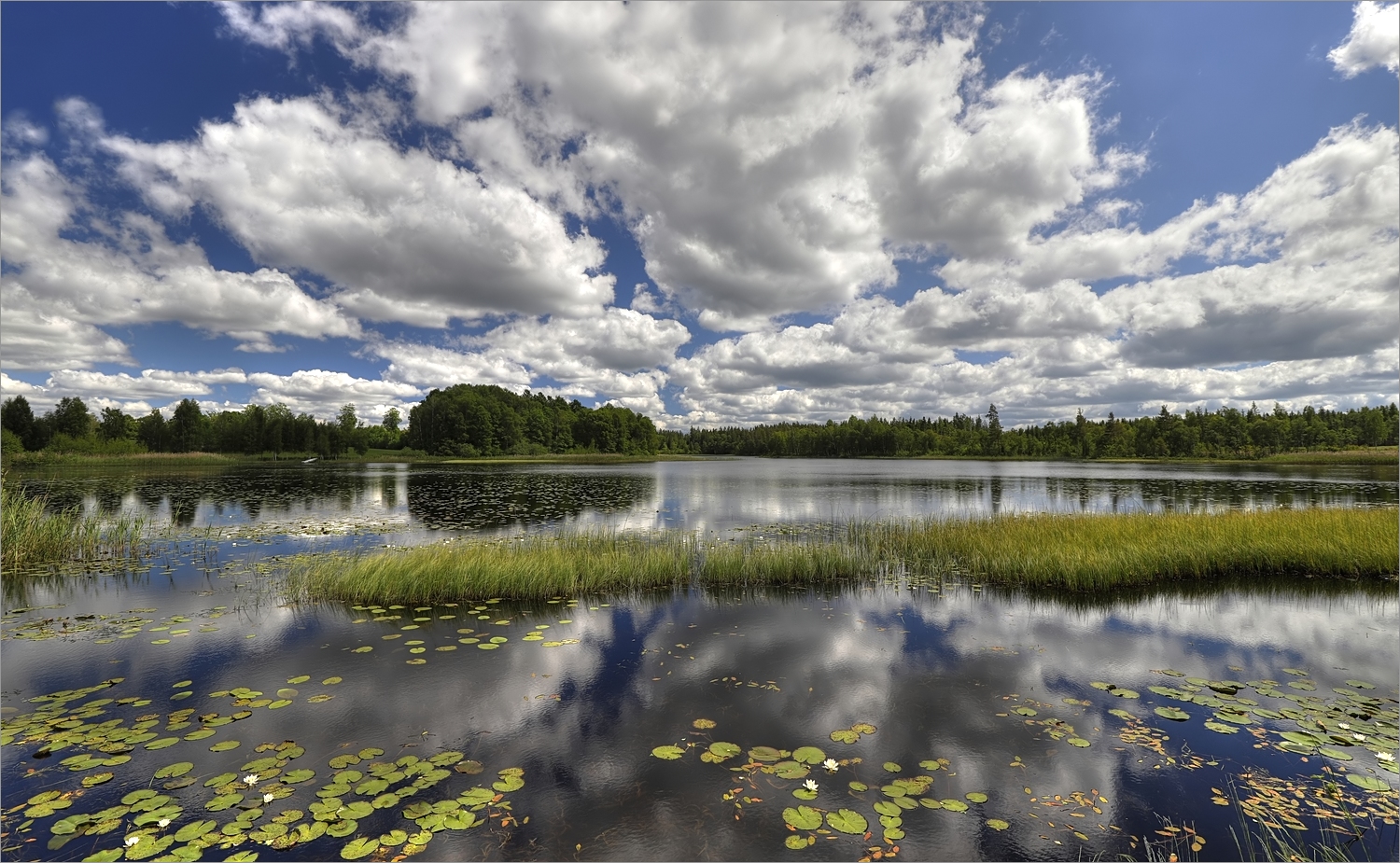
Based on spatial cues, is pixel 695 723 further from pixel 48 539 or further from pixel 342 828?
pixel 48 539

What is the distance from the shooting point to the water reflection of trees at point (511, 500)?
2875cm

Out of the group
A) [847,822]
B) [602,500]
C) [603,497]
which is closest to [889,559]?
[847,822]

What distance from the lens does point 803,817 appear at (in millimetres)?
5859

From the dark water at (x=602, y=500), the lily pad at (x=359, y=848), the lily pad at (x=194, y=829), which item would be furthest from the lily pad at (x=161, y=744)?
the dark water at (x=602, y=500)

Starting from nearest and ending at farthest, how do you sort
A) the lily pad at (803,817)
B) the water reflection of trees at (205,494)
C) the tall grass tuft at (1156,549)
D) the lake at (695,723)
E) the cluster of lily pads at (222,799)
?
the cluster of lily pads at (222,799)
the lake at (695,723)
the lily pad at (803,817)
the tall grass tuft at (1156,549)
the water reflection of trees at (205,494)

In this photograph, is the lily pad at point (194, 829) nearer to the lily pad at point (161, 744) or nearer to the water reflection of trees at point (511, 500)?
the lily pad at point (161, 744)

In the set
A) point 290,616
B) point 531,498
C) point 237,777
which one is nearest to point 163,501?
point 531,498

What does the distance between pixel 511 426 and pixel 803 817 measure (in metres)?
136

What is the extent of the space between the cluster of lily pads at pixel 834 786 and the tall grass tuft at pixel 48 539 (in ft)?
72.7

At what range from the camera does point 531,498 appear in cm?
3950

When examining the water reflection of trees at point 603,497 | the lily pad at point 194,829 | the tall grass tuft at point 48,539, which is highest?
the tall grass tuft at point 48,539

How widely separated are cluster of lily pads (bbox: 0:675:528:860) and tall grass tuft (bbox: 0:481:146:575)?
14.9m

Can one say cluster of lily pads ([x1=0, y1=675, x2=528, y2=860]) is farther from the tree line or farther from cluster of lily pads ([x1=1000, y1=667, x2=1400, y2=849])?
the tree line

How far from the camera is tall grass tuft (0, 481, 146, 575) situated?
55.9ft
